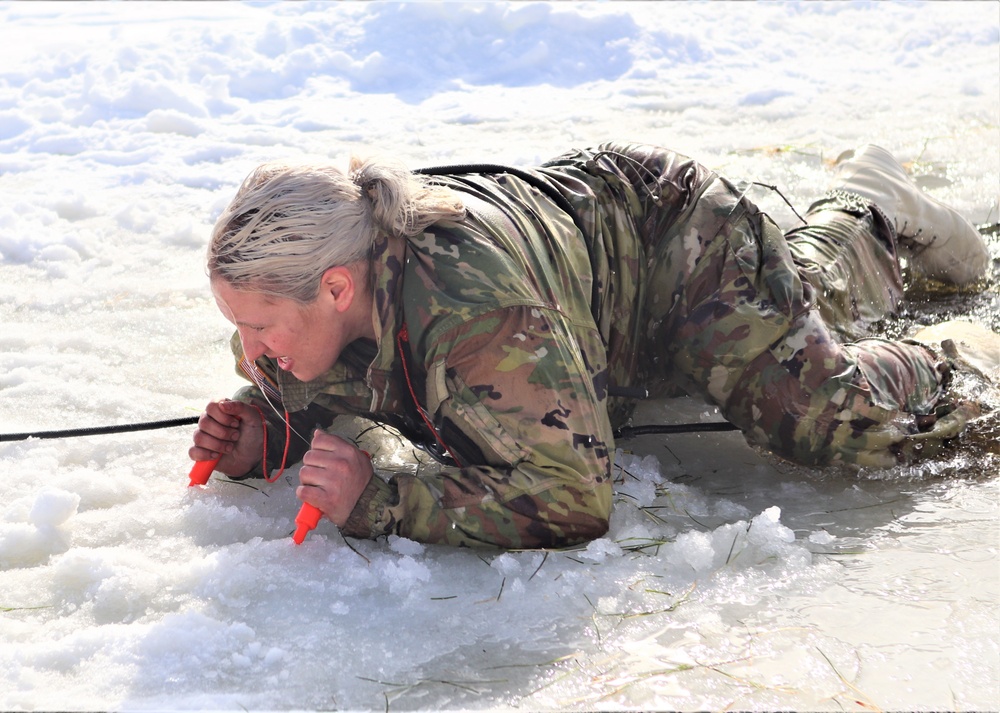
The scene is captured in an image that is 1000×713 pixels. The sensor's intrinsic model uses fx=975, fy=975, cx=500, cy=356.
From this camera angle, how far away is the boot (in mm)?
4000

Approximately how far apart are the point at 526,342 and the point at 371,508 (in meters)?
0.61

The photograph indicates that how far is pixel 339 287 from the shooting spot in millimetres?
2363

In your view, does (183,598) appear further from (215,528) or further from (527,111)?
(527,111)

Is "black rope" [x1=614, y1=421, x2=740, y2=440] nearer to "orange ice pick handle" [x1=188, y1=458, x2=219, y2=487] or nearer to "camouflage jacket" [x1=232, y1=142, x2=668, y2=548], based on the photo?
"camouflage jacket" [x1=232, y1=142, x2=668, y2=548]

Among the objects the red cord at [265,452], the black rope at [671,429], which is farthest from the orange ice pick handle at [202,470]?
the black rope at [671,429]

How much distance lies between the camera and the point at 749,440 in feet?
9.79

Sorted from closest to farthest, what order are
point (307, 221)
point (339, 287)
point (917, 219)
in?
point (307, 221) < point (339, 287) < point (917, 219)

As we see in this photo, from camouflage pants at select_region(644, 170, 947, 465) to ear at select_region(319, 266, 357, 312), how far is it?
3.20ft

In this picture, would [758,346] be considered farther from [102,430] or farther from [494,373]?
[102,430]

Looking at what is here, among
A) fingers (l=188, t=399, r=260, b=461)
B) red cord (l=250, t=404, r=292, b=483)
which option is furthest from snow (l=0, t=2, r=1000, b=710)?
fingers (l=188, t=399, r=260, b=461)

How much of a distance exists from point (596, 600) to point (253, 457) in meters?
1.18

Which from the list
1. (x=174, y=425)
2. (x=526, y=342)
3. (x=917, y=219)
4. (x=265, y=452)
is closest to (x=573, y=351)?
(x=526, y=342)

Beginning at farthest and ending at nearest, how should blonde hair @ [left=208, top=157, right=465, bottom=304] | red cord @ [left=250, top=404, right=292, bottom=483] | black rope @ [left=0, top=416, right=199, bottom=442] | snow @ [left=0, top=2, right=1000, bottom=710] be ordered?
black rope @ [left=0, top=416, right=199, bottom=442]
red cord @ [left=250, top=404, right=292, bottom=483]
blonde hair @ [left=208, top=157, right=465, bottom=304]
snow @ [left=0, top=2, right=1000, bottom=710]

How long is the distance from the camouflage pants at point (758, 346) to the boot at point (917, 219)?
1.23m
